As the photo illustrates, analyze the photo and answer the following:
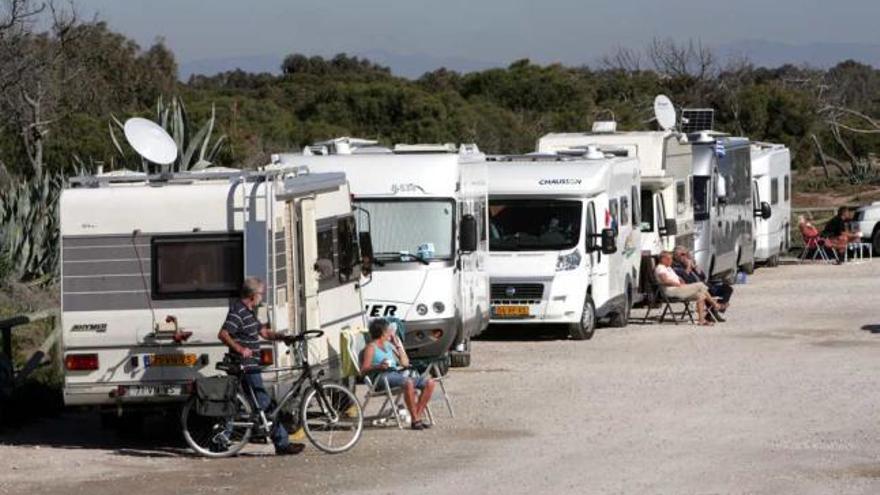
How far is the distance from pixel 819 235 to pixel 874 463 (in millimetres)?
27528

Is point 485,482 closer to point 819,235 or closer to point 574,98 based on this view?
point 819,235

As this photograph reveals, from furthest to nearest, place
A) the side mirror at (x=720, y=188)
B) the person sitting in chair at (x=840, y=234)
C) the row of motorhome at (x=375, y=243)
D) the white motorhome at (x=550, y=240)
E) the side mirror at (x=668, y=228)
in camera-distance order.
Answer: the person sitting in chair at (x=840, y=234), the side mirror at (x=720, y=188), the side mirror at (x=668, y=228), the white motorhome at (x=550, y=240), the row of motorhome at (x=375, y=243)

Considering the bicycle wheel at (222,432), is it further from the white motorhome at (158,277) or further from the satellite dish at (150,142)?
the satellite dish at (150,142)

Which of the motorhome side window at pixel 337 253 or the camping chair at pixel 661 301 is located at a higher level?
the motorhome side window at pixel 337 253

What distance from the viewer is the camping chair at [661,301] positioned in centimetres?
2714

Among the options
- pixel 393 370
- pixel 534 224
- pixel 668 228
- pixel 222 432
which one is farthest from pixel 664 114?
pixel 222 432

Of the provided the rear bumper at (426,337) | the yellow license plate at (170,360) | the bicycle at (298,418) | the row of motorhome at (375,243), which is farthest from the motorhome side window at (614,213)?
the yellow license plate at (170,360)

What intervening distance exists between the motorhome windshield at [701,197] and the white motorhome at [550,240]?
7395mm

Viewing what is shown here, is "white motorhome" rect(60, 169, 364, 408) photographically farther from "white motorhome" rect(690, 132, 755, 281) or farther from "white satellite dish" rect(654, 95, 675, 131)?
"white satellite dish" rect(654, 95, 675, 131)

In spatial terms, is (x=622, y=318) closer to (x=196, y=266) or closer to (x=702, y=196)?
(x=702, y=196)

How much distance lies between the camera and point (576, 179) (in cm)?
2447

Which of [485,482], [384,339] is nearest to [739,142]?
[384,339]

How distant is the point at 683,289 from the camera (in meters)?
26.7

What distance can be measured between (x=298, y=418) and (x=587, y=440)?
8.04 ft
